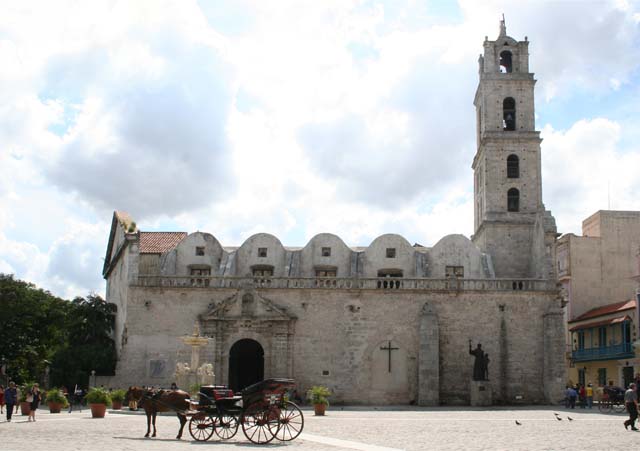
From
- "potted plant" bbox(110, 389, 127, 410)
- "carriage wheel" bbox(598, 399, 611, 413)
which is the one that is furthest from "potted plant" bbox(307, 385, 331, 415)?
"carriage wheel" bbox(598, 399, 611, 413)

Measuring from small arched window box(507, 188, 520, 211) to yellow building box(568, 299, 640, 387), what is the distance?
7842mm

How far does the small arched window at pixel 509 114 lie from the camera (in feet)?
142

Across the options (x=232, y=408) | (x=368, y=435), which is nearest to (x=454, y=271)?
(x=368, y=435)

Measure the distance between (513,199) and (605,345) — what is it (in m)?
9.71

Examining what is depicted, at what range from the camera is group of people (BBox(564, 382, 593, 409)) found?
33844mm

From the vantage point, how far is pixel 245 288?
37.5 metres

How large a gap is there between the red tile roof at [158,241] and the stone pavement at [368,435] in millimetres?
18374

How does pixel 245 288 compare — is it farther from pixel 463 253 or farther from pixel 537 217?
pixel 537 217

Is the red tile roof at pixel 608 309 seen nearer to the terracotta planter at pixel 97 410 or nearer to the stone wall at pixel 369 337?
the stone wall at pixel 369 337

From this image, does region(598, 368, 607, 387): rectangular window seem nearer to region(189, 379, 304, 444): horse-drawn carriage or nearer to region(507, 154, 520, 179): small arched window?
region(507, 154, 520, 179): small arched window

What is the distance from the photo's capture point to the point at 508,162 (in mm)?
42594

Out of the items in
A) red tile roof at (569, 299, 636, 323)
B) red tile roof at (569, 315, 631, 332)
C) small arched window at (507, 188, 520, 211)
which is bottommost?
red tile roof at (569, 315, 631, 332)

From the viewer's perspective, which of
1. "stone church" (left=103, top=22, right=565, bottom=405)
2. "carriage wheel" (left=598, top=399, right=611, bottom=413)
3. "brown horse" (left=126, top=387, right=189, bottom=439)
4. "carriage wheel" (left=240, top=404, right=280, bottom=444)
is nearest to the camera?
"carriage wheel" (left=240, top=404, right=280, bottom=444)

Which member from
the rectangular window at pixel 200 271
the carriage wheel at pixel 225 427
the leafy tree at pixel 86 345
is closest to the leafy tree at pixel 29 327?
the leafy tree at pixel 86 345
